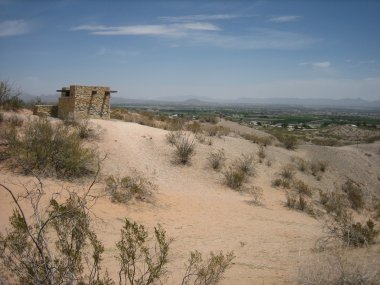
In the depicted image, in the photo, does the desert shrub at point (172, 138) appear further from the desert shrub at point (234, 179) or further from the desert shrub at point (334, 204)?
the desert shrub at point (334, 204)

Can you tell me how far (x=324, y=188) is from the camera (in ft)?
70.6

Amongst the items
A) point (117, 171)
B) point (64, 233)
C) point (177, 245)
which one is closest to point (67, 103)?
point (117, 171)

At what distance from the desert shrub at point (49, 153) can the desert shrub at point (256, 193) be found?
716cm

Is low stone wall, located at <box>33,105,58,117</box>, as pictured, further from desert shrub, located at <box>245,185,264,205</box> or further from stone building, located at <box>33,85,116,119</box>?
desert shrub, located at <box>245,185,264,205</box>

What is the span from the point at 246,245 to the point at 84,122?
12814 millimetres

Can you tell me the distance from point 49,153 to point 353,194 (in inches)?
610

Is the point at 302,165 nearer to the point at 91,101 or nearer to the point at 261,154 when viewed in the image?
the point at 261,154

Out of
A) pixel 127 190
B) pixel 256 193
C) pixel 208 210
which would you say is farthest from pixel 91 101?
pixel 208 210

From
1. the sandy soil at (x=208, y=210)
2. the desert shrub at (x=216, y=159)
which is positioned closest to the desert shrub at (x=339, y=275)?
the sandy soil at (x=208, y=210)

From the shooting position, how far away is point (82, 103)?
23.4 m

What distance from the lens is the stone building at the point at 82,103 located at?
23.1 m

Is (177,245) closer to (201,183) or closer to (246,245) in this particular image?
(246,245)

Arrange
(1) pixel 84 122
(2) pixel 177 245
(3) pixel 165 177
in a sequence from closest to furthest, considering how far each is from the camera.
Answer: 1. (2) pixel 177 245
2. (3) pixel 165 177
3. (1) pixel 84 122

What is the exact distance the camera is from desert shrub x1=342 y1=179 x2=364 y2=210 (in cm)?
1845
